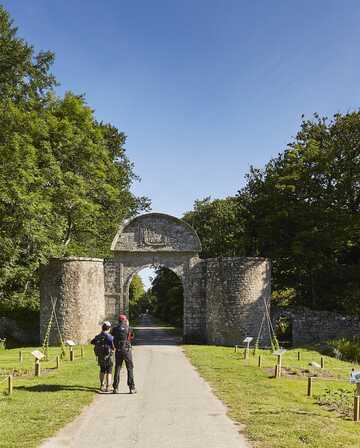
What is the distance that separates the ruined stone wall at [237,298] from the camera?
958 inches

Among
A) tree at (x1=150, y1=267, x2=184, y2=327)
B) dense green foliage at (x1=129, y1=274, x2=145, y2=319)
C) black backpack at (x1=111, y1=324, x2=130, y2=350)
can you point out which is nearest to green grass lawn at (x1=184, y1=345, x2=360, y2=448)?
black backpack at (x1=111, y1=324, x2=130, y2=350)

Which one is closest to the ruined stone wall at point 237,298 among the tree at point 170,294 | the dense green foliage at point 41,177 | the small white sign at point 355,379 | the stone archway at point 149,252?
the stone archway at point 149,252

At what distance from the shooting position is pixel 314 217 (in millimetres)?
29406

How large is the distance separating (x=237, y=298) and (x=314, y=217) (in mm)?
8390

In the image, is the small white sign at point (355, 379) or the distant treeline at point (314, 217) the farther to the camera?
the distant treeline at point (314, 217)

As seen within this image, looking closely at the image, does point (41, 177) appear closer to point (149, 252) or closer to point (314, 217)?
point (149, 252)

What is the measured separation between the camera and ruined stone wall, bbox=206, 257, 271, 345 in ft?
79.8

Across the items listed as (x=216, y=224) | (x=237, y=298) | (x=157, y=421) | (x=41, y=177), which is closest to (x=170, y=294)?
(x=216, y=224)

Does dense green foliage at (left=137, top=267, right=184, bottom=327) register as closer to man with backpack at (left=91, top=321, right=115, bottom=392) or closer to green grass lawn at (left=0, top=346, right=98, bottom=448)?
green grass lawn at (left=0, top=346, right=98, bottom=448)

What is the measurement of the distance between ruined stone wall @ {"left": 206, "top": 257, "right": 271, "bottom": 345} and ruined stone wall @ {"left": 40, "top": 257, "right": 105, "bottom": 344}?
638cm

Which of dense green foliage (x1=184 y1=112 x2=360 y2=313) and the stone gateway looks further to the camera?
dense green foliage (x1=184 y1=112 x2=360 y2=313)

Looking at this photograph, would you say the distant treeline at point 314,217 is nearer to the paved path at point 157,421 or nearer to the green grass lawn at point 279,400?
the green grass lawn at point 279,400

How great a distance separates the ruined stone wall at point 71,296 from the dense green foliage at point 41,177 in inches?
35.9

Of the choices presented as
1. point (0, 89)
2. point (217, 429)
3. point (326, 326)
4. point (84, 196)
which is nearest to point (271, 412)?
point (217, 429)
